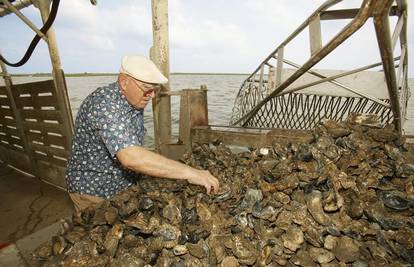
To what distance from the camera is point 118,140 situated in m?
1.95

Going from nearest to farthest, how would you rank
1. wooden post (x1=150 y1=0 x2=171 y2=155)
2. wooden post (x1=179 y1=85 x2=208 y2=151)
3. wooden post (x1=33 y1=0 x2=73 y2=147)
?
wooden post (x1=179 y1=85 x2=208 y2=151)
wooden post (x1=33 y1=0 x2=73 y2=147)
wooden post (x1=150 y1=0 x2=171 y2=155)

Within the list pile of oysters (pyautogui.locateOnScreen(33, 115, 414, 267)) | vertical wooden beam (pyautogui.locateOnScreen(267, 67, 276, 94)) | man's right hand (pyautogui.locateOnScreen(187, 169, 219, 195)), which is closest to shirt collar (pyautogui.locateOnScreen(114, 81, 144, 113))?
pile of oysters (pyautogui.locateOnScreen(33, 115, 414, 267))

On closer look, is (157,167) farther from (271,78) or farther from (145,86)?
(271,78)

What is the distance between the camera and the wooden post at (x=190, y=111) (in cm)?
356

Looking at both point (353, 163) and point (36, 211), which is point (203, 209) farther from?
point (36, 211)

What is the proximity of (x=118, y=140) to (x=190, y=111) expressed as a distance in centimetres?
173

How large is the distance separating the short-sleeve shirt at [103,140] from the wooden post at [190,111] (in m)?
1.06

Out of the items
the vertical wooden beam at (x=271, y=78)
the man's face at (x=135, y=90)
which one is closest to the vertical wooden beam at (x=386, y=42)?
the man's face at (x=135, y=90)

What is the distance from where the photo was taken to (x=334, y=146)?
2205mm

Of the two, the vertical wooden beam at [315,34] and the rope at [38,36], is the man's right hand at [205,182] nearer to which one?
the vertical wooden beam at [315,34]

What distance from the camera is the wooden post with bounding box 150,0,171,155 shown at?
4.06m

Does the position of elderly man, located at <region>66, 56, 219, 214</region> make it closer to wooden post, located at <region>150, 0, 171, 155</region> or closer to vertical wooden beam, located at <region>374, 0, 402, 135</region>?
wooden post, located at <region>150, 0, 171, 155</region>

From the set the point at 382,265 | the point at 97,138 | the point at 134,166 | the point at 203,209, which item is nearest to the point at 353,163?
the point at 382,265

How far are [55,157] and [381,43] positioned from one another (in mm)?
5644
